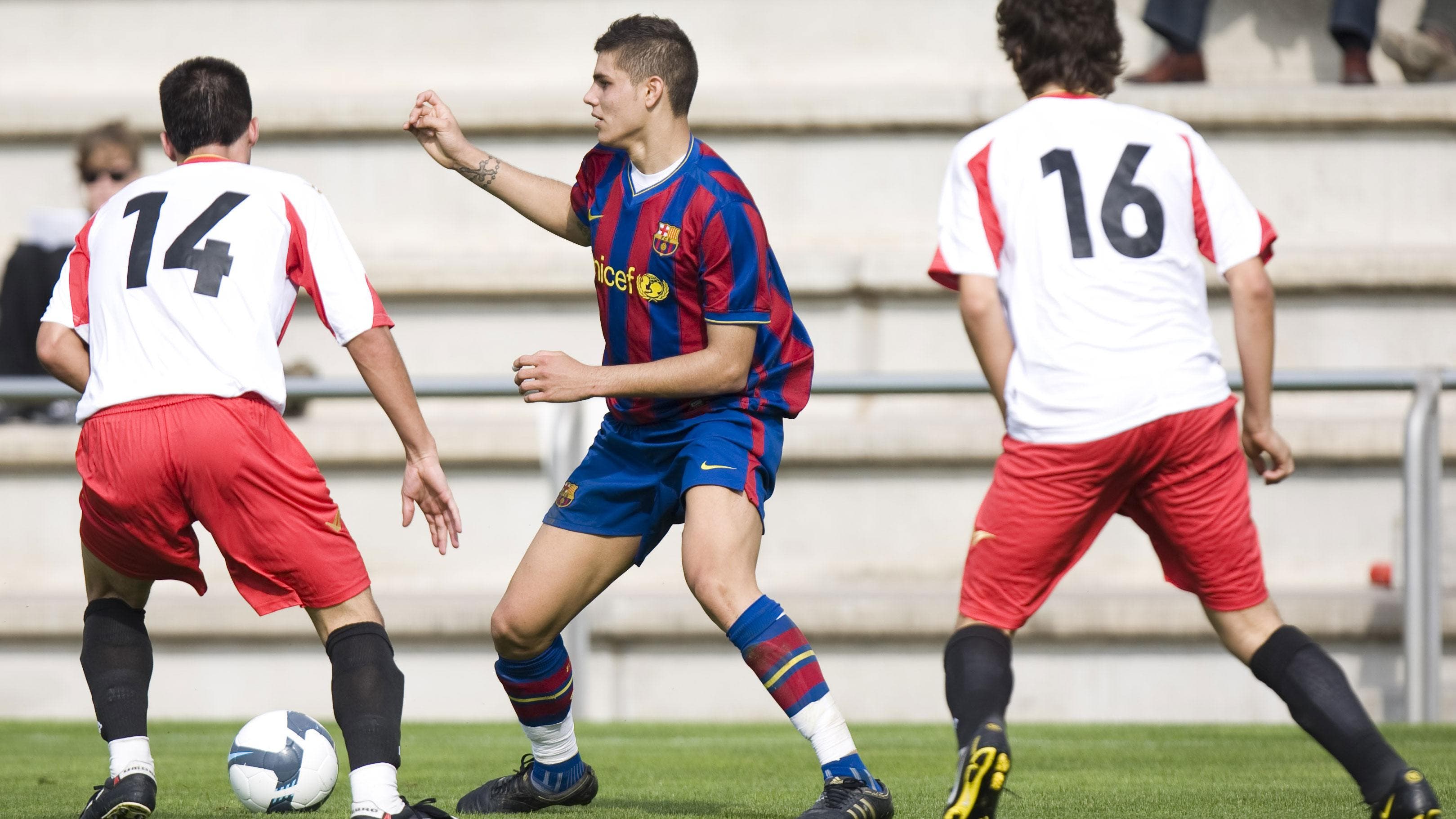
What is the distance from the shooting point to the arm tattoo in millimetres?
4676

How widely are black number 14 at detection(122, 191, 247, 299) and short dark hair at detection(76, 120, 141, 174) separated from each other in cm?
436

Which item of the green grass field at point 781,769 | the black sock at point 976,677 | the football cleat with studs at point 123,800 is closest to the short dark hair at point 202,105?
the football cleat with studs at point 123,800

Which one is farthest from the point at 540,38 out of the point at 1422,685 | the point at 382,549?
the point at 1422,685

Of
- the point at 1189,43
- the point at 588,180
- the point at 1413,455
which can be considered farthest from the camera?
the point at 1189,43

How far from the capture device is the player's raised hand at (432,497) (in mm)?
3766

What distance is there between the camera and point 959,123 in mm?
10078

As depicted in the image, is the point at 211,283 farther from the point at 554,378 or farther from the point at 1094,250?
the point at 1094,250

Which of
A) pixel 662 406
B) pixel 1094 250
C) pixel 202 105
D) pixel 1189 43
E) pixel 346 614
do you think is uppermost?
pixel 202 105

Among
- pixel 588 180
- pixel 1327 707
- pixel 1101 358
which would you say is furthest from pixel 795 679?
pixel 588 180

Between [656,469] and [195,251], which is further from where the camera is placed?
[656,469]

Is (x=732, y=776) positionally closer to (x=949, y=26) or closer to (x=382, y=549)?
(x=382, y=549)

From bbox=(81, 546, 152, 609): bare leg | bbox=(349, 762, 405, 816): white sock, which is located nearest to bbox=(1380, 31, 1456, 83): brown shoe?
bbox=(81, 546, 152, 609): bare leg

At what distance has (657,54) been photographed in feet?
14.1

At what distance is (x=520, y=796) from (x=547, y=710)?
0.24 meters
